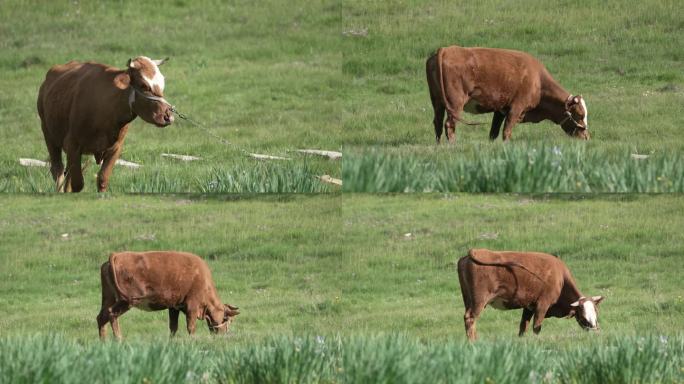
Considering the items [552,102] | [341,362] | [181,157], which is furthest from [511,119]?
[341,362]

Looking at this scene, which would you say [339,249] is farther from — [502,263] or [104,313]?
[104,313]

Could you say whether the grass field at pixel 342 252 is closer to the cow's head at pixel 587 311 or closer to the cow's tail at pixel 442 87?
the cow's head at pixel 587 311

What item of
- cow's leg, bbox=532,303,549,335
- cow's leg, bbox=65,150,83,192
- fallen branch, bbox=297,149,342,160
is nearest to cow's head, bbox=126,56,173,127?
cow's leg, bbox=65,150,83,192

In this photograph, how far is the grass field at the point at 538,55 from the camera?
53.7ft

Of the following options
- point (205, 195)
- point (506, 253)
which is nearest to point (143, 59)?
point (205, 195)

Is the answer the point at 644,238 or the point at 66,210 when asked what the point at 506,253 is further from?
the point at 66,210

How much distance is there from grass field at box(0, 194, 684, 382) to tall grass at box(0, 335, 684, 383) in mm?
1790

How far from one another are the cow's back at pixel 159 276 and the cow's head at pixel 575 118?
194 inches

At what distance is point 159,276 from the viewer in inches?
559

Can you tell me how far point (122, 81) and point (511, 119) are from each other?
15.5 feet

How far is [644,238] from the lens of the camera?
14898 mm

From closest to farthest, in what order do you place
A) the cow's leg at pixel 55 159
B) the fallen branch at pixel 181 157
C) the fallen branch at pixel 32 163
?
the cow's leg at pixel 55 159 → the fallen branch at pixel 32 163 → the fallen branch at pixel 181 157

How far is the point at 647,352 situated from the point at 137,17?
66.8ft

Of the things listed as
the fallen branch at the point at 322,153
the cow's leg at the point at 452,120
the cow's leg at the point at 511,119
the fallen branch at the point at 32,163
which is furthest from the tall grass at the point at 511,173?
the fallen branch at the point at 32,163
